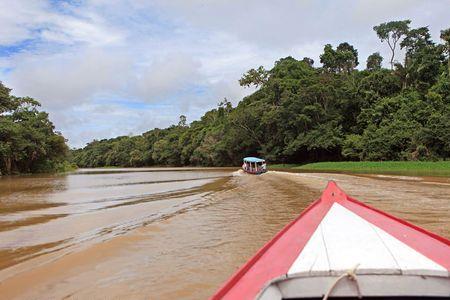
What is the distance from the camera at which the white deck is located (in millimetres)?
2653

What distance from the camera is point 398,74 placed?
1655 inches

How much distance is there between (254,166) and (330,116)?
1668 cm

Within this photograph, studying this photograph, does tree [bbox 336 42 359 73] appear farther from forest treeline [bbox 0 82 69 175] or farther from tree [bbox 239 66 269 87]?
forest treeline [bbox 0 82 69 175]

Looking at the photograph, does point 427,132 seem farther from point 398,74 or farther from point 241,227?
point 241,227

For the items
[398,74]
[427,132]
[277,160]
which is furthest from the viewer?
[277,160]

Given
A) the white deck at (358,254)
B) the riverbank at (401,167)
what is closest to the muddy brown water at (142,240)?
the white deck at (358,254)

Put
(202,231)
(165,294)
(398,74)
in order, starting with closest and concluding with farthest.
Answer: (165,294) → (202,231) → (398,74)

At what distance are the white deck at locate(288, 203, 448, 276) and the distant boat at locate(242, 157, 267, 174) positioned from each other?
26.8 m

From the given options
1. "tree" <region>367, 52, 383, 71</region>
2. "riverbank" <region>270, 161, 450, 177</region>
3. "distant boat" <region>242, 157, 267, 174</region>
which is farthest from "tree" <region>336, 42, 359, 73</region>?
"distant boat" <region>242, 157, 267, 174</region>

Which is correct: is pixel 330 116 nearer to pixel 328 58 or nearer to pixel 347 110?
pixel 347 110

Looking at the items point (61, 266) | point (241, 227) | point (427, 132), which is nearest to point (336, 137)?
point (427, 132)

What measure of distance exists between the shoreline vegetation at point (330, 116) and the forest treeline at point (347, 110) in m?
0.09

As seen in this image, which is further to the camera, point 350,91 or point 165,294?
point 350,91

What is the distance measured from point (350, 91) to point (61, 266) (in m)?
41.5
